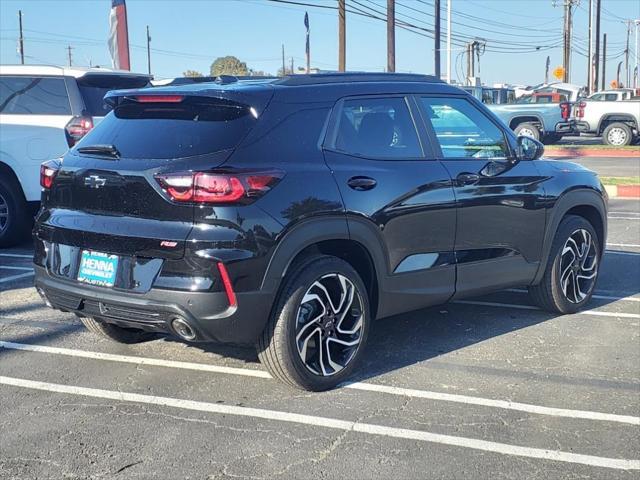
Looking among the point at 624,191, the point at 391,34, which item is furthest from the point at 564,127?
the point at 624,191

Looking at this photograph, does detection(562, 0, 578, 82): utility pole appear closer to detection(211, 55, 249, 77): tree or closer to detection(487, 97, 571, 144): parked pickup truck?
detection(211, 55, 249, 77): tree

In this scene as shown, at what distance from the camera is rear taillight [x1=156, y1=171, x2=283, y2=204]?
3.92 m

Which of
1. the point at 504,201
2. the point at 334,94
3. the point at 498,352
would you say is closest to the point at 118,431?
the point at 334,94

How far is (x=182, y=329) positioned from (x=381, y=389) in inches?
48.9

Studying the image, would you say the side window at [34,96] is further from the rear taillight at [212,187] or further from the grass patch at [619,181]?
the grass patch at [619,181]

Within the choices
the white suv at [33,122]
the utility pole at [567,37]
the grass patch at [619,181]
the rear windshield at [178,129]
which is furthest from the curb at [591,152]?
the utility pole at [567,37]

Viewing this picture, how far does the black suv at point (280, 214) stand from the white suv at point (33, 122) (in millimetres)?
4010

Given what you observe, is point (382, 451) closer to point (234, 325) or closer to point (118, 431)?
point (234, 325)

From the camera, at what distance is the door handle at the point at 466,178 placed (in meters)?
5.15

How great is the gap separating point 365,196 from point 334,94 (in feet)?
2.14

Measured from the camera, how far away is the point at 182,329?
4055mm

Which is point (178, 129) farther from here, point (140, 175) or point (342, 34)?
point (342, 34)

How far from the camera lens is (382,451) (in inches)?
147

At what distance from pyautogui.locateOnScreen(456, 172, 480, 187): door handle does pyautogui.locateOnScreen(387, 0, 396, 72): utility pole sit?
26.9m
